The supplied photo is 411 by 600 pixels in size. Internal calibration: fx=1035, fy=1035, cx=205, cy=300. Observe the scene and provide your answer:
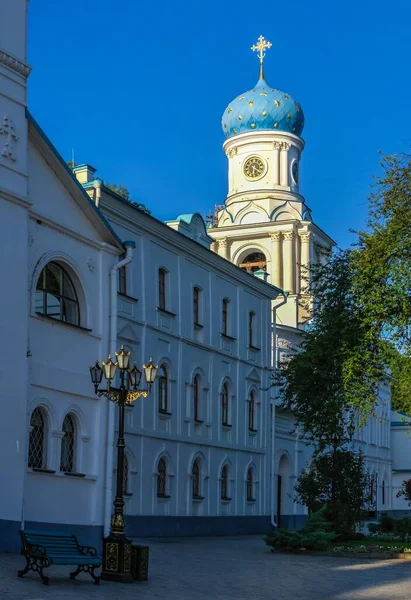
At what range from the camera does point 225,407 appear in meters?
35.6

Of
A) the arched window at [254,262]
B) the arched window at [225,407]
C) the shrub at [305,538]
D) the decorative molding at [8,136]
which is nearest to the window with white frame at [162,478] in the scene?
the arched window at [225,407]

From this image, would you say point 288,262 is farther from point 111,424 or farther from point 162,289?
point 111,424

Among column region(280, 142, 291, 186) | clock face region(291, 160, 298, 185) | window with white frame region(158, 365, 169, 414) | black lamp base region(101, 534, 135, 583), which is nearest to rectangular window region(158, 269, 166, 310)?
window with white frame region(158, 365, 169, 414)

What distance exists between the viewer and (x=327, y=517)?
3022 cm

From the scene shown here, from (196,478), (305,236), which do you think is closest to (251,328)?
(196,478)

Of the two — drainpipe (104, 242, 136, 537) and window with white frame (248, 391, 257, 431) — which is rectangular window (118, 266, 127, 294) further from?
window with white frame (248, 391, 257, 431)

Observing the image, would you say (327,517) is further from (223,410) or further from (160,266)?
(160,266)

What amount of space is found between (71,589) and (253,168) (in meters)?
38.1

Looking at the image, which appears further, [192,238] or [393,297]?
[192,238]

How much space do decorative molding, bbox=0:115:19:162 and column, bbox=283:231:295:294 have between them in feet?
97.0

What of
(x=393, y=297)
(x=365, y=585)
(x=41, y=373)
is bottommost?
(x=365, y=585)

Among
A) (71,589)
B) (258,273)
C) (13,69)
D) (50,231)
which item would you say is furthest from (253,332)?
(71,589)

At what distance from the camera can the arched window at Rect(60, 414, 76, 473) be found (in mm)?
23188

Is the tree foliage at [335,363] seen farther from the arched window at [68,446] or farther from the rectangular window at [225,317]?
the arched window at [68,446]
